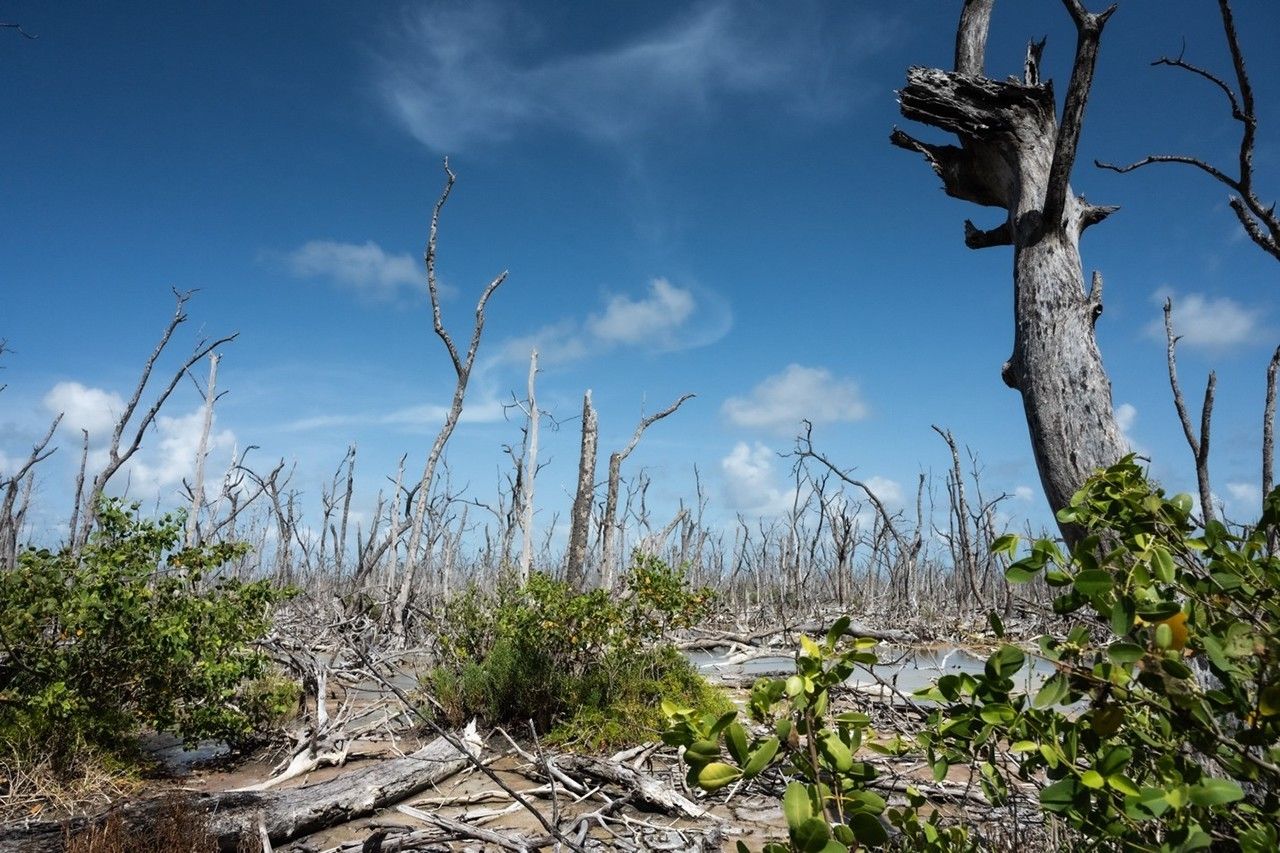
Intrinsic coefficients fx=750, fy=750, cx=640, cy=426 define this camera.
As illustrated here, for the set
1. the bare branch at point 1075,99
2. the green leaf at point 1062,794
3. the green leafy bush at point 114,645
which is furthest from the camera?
the green leafy bush at point 114,645

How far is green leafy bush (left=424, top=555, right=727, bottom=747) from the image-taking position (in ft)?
23.7

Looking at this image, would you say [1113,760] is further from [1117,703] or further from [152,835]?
[152,835]

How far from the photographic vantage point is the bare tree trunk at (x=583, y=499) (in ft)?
43.7

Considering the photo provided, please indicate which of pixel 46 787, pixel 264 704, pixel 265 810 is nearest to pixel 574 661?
pixel 264 704

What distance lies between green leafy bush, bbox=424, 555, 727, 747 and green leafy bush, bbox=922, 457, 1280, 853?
18.7ft

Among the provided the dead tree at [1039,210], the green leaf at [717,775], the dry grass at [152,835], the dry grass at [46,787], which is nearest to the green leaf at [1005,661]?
the green leaf at [717,775]

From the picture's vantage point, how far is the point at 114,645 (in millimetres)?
6117

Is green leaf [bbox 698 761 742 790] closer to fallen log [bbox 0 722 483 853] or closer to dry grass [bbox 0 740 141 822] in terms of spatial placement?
fallen log [bbox 0 722 483 853]

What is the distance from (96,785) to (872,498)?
11.3 metres

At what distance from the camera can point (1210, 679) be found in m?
2.72

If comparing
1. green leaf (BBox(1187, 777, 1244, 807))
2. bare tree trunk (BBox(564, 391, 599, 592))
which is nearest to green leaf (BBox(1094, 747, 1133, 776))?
green leaf (BBox(1187, 777, 1244, 807))

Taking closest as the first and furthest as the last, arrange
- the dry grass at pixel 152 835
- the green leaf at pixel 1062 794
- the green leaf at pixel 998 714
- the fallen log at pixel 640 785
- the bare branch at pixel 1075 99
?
the green leaf at pixel 1062 794 < the green leaf at pixel 998 714 < the bare branch at pixel 1075 99 < the dry grass at pixel 152 835 < the fallen log at pixel 640 785

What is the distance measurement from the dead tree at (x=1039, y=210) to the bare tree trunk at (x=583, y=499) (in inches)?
404

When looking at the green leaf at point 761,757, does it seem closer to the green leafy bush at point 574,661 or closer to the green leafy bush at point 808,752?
the green leafy bush at point 808,752
